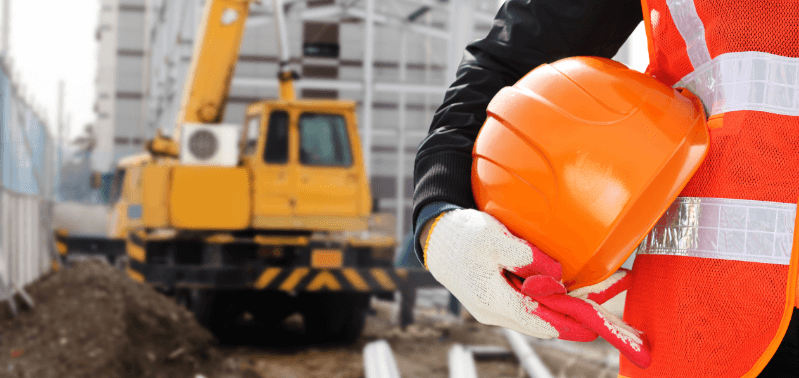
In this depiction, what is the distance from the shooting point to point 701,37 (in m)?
0.94

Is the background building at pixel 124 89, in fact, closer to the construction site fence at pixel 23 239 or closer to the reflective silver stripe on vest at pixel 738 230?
the construction site fence at pixel 23 239

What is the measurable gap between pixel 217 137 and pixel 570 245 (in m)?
5.17

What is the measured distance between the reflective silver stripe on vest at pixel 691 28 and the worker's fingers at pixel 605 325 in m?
0.36

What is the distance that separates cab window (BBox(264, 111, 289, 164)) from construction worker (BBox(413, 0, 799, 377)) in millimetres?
5256

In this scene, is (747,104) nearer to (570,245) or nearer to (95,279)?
(570,245)

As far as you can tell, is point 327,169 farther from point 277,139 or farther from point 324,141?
point 277,139

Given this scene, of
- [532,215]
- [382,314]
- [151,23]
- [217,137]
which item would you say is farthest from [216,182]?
[151,23]

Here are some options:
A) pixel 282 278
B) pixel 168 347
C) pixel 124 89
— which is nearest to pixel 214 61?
pixel 282 278

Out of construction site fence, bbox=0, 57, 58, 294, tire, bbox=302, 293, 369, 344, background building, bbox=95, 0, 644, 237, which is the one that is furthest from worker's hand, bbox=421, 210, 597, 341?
background building, bbox=95, 0, 644, 237

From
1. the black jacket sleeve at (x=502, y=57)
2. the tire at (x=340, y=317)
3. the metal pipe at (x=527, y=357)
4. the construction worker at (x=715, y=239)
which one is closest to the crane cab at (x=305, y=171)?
the tire at (x=340, y=317)

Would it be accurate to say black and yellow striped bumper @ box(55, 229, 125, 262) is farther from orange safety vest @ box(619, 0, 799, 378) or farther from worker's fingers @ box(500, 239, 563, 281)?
orange safety vest @ box(619, 0, 799, 378)

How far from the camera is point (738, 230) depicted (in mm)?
870

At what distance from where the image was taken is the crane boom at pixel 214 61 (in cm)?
641

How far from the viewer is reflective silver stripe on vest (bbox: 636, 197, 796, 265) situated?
864 mm
